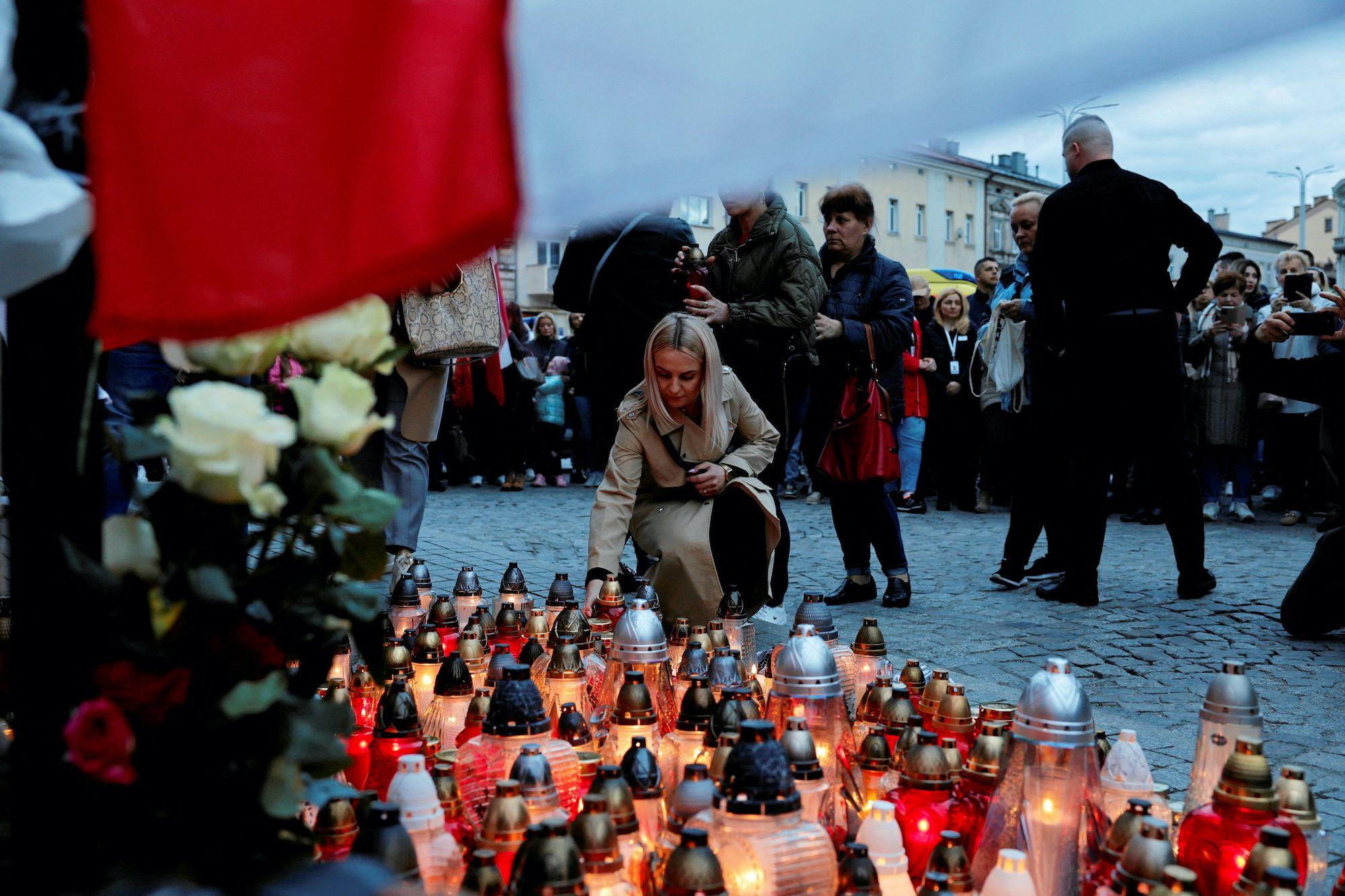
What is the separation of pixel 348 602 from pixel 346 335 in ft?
1.15

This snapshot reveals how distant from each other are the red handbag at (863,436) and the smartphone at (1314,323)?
1859mm

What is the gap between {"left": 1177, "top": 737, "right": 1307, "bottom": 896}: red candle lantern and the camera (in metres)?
2.06

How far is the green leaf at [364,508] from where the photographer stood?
1.48 meters

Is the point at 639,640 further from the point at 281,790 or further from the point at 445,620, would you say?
the point at 281,790

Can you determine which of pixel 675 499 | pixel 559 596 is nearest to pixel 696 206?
pixel 559 596

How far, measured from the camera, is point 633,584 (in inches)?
224

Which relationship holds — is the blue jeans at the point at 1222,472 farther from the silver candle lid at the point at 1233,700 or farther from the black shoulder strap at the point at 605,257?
the silver candle lid at the point at 1233,700

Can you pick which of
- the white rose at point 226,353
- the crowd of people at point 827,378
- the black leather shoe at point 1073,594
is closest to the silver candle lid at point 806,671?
the white rose at point 226,353

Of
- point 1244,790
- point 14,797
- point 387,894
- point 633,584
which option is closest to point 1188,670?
point 633,584

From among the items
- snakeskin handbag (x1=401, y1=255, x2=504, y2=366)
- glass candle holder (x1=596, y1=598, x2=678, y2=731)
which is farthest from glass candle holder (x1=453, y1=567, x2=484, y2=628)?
glass candle holder (x1=596, y1=598, x2=678, y2=731)

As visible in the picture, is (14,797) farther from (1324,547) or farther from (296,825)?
(1324,547)

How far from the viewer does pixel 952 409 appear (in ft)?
38.0

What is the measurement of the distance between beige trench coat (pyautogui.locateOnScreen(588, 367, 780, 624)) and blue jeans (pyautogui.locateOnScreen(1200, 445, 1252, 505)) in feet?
22.4

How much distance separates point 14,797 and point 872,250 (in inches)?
212
